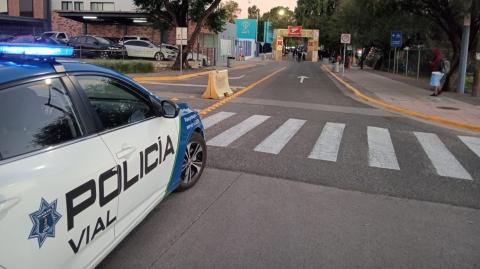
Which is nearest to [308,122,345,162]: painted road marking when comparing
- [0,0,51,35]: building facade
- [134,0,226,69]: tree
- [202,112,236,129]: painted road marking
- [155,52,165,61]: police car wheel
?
[202,112,236,129]: painted road marking

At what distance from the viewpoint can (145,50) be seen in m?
35.8

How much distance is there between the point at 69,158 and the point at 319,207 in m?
3.02

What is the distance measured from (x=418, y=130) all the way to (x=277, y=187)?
578 centimetres

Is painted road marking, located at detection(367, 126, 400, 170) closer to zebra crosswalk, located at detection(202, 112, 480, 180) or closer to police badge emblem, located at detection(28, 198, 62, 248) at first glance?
zebra crosswalk, located at detection(202, 112, 480, 180)

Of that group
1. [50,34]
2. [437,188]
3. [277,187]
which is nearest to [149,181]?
[277,187]

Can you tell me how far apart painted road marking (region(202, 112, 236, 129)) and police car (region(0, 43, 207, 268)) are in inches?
220

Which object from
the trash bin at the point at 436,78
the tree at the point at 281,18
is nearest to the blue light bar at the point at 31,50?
the trash bin at the point at 436,78

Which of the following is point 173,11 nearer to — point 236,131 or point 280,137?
point 236,131

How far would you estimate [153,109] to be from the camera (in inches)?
173

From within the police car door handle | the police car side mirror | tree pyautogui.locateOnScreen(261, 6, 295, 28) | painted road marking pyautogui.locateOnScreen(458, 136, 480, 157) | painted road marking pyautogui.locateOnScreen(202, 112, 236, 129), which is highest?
tree pyautogui.locateOnScreen(261, 6, 295, 28)

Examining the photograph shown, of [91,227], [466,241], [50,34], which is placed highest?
[50,34]

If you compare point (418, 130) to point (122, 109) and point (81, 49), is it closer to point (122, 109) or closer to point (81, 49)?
point (122, 109)

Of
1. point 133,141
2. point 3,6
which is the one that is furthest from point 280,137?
point 3,6

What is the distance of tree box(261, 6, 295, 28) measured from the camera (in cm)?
12560
